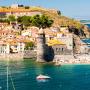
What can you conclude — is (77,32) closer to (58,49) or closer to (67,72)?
(58,49)

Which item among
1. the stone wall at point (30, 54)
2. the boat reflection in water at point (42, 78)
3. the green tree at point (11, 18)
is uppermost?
the green tree at point (11, 18)

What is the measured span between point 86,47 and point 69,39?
3.48 m

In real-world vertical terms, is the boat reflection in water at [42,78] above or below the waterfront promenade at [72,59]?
below

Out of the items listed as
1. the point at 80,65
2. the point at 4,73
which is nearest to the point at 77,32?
the point at 80,65

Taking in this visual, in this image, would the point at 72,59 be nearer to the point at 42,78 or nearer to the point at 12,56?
the point at 12,56

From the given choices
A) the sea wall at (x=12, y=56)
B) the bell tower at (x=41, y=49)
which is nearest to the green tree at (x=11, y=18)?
the sea wall at (x=12, y=56)

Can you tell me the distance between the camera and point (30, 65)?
310 feet

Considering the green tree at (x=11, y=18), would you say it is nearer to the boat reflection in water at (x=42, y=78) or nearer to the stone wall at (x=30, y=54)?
the stone wall at (x=30, y=54)

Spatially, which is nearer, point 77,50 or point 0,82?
point 0,82

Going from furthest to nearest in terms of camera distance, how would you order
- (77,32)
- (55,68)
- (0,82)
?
(77,32)
(55,68)
(0,82)

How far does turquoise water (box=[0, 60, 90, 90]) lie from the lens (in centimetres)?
7062

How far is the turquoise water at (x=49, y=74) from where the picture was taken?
7062 centimetres

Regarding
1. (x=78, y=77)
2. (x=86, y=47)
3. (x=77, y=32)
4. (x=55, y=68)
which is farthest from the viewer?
(x=77, y=32)

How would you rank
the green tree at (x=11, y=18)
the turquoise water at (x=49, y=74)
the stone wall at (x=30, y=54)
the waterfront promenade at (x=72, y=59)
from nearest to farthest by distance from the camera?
the turquoise water at (x=49, y=74), the waterfront promenade at (x=72, y=59), the stone wall at (x=30, y=54), the green tree at (x=11, y=18)
